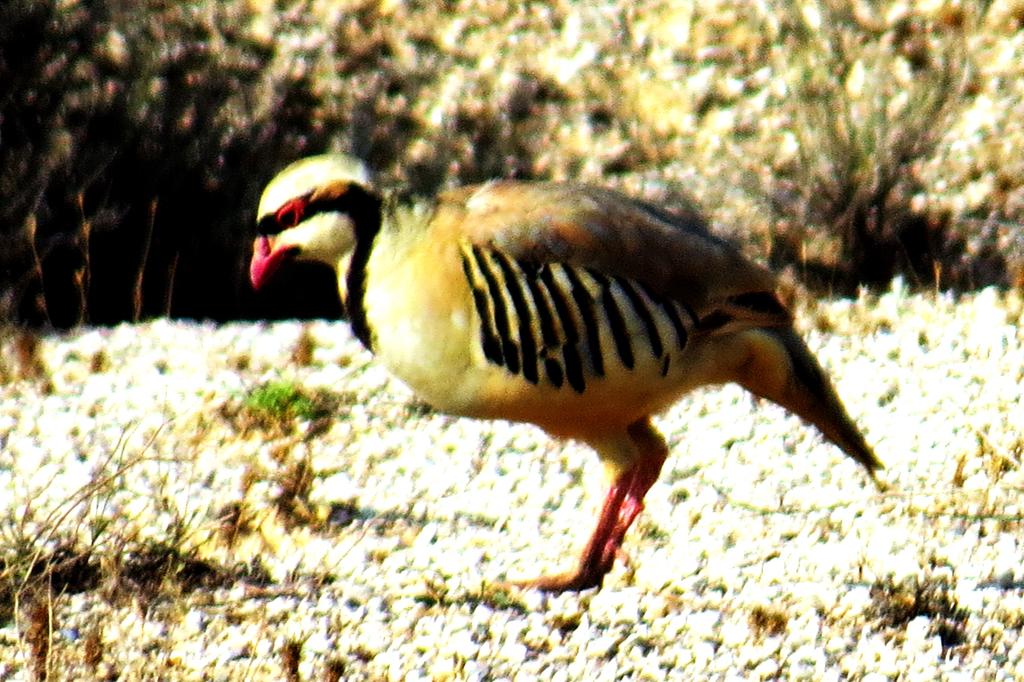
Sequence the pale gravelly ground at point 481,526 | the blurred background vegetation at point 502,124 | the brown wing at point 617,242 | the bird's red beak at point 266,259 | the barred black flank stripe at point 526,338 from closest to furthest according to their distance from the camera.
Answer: the pale gravelly ground at point 481,526 → the barred black flank stripe at point 526,338 → the brown wing at point 617,242 → the bird's red beak at point 266,259 → the blurred background vegetation at point 502,124

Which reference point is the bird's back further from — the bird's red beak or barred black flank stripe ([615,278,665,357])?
the bird's red beak

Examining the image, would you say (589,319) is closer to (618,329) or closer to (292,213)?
(618,329)

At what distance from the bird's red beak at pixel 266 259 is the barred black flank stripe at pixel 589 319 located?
654 millimetres

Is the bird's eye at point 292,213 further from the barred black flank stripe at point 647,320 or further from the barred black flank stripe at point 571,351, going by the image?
the barred black flank stripe at point 647,320

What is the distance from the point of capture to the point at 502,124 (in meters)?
8.81

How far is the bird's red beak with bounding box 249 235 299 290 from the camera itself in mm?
4270

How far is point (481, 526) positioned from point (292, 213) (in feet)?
3.52

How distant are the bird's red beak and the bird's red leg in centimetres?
93

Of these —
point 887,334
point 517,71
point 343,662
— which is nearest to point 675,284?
point 343,662

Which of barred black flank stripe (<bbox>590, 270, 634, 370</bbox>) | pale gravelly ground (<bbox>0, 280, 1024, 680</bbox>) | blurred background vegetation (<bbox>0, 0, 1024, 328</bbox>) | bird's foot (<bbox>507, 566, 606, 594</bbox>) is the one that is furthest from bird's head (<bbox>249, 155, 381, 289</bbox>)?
blurred background vegetation (<bbox>0, 0, 1024, 328</bbox>)

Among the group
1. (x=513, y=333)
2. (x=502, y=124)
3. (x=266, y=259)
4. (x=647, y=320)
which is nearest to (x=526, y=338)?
(x=513, y=333)

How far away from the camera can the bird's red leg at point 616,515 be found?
4324 mm

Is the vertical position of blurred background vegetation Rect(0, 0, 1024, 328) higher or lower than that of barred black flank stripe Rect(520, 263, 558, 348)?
higher

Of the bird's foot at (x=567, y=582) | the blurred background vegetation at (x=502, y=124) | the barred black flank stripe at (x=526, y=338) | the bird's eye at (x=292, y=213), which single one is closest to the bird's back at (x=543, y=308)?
the barred black flank stripe at (x=526, y=338)
